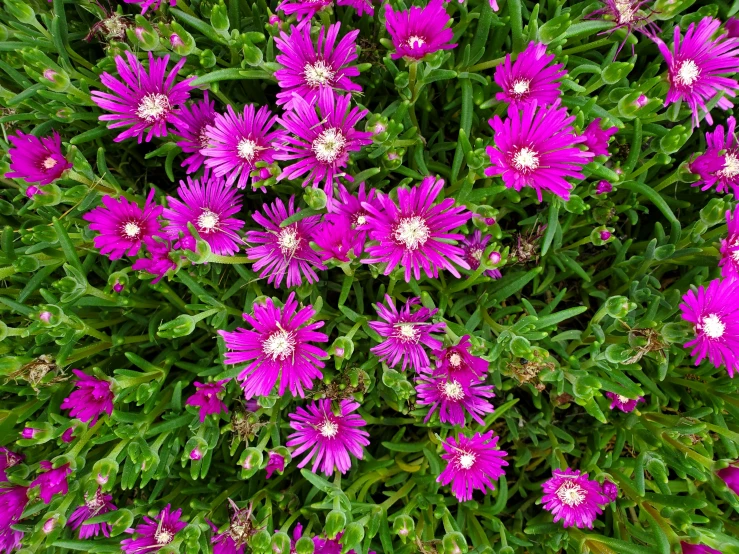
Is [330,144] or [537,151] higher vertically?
[537,151]

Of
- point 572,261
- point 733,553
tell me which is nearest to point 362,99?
point 572,261

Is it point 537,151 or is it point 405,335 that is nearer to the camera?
point 537,151

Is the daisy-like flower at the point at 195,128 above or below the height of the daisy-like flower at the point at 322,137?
below

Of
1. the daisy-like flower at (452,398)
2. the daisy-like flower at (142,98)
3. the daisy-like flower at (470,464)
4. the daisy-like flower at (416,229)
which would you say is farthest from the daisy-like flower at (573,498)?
the daisy-like flower at (142,98)

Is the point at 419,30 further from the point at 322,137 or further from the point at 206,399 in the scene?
the point at 206,399

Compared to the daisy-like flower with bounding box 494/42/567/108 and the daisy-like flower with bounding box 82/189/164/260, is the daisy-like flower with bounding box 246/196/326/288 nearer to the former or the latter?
the daisy-like flower with bounding box 82/189/164/260

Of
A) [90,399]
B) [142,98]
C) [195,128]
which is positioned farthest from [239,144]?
[90,399]

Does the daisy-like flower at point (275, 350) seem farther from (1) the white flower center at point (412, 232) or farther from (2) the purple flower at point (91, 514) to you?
(2) the purple flower at point (91, 514)
